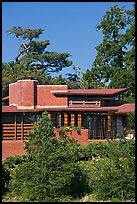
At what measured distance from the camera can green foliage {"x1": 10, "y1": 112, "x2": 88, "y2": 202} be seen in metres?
12.2

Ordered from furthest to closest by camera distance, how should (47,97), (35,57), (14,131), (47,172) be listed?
(35,57), (47,97), (14,131), (47,172)

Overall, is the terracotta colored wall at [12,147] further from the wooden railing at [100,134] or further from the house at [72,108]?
the wooden railing at [100,134]

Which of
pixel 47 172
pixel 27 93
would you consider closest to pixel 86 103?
pixel 27 93

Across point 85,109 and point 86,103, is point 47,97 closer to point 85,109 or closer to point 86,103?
point 86,103

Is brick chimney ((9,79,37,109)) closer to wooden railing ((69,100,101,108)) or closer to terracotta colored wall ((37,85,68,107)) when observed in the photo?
terracotta colored wall ((37,85,68,107))

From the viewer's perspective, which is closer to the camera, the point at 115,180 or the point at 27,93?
the point at 115,180

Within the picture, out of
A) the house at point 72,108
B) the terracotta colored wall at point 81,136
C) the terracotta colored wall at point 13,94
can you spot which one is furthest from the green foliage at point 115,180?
the terracotta colored wall at point 13,94

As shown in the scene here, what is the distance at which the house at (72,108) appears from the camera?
1022 inches

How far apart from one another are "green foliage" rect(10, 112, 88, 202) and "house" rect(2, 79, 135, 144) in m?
11.5

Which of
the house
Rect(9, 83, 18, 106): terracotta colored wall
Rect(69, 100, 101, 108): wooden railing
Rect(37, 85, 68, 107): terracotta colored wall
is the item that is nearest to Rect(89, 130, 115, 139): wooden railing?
the house

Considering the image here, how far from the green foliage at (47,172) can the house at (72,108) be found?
1149 centimetres

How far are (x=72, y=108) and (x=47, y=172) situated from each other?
14372 mm

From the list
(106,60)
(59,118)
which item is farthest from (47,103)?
(106,60)

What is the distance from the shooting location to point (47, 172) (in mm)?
12398
